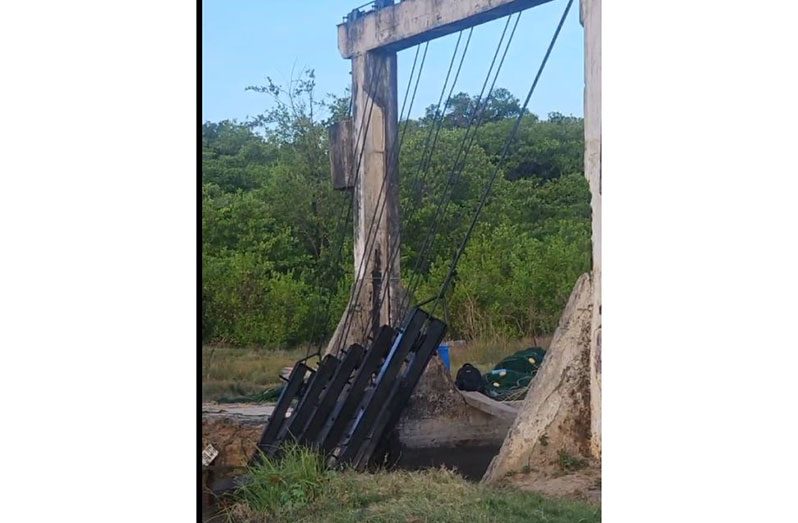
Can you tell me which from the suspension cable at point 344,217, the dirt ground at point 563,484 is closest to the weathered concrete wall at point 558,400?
the dirt ground at point 563,484

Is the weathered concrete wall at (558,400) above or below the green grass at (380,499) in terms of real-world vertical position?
above

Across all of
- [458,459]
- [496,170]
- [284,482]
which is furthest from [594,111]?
[284,482]

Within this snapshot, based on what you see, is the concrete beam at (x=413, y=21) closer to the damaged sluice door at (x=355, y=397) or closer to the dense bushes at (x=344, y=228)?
the dense bushes at (x=344, y=228)

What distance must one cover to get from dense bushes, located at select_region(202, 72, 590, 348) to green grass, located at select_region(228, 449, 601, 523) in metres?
0.42

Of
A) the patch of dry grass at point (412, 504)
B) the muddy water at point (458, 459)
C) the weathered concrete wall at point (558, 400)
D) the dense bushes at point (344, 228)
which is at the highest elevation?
the dense bushes at point (344, 228)

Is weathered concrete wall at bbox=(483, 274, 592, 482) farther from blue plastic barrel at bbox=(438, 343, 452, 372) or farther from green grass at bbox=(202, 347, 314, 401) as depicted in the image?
green grass at bbox=(202, 347, 314, 401)

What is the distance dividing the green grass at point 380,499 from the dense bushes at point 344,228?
1.38ft

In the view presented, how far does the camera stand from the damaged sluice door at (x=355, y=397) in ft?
10.4
